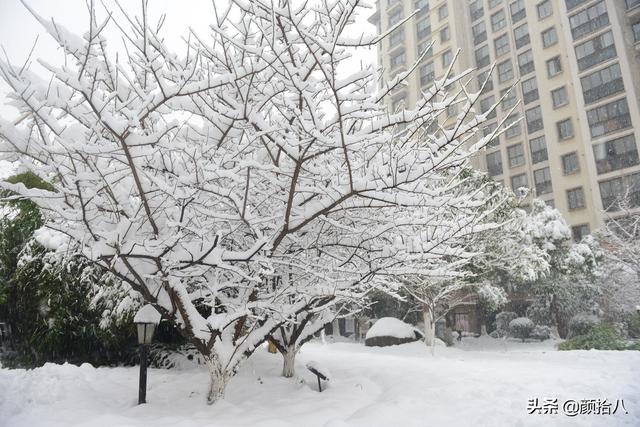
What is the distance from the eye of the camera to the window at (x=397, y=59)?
136 feet

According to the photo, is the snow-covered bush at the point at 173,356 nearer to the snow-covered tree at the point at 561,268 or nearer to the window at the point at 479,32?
the snow-covered tree at the point at 561,268

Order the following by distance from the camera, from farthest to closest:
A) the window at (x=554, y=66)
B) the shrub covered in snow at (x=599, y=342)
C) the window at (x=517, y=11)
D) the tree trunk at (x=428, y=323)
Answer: the window at (x=517, y=11)
the window at (x=554, y=66)
the tree trunk at (x=428, y=323)
the shrub covered in snow at (x=599, y=342)

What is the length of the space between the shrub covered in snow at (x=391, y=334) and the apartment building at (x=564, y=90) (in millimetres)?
12787

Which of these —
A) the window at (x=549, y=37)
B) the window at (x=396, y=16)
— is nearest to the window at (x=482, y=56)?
the window at (x=549, y=37)

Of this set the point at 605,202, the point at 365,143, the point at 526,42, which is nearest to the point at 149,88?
the point at 365,143

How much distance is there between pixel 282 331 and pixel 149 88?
4.58 meters

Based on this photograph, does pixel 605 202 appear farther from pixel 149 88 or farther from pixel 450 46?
pixel 149 88

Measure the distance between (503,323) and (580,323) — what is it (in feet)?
17.9

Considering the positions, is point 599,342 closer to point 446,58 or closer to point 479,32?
point 446,58

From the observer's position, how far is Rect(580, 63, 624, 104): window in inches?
1013

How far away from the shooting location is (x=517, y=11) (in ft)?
108

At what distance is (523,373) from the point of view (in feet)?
22.1

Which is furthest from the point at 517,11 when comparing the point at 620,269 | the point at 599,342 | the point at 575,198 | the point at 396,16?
the point at 599,342

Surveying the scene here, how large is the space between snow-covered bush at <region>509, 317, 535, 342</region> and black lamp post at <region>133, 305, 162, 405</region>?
23262 millimetres
